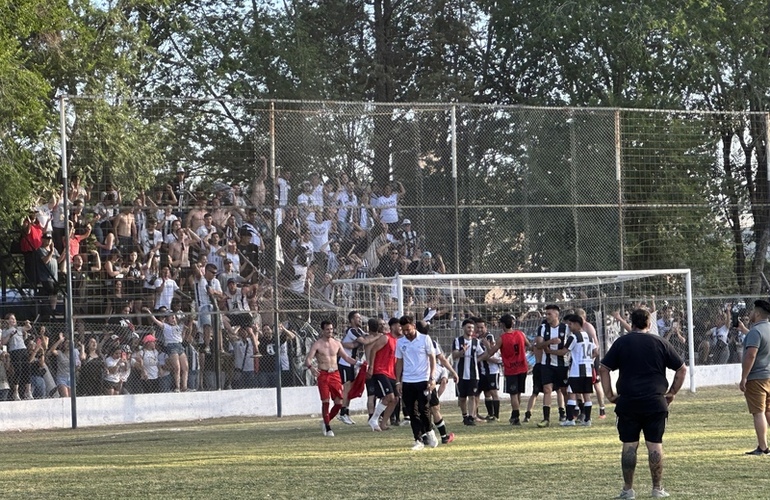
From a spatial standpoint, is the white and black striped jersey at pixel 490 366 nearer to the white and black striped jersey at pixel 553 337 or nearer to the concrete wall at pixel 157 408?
the white and black striped jersey at pixel 553 337

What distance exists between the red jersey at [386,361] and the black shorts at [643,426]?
9862 millimetres

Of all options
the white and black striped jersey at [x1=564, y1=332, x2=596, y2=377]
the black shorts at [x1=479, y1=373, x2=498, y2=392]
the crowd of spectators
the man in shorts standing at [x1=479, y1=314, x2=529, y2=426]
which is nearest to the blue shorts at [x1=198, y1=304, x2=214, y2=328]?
the crowd of spectators

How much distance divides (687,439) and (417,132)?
11.6 metres

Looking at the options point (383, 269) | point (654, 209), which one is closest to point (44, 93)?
point (383, 269)

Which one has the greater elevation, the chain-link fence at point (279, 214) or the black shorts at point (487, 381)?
the chain-link fence at point (279, 214)

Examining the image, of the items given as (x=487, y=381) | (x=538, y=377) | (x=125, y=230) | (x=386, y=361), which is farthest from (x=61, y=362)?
(x=538, y=377)

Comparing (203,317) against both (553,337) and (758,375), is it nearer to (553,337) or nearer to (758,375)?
(553,337)

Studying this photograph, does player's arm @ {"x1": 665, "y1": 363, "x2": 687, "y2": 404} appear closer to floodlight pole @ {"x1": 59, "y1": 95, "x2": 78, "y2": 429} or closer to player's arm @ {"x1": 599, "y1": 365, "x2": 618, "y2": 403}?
player's arm @ {"x1": 599, "y1": 365, "x2": 618, "y2": 403}

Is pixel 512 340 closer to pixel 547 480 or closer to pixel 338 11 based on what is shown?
pixel 547 480

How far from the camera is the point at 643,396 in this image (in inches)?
478

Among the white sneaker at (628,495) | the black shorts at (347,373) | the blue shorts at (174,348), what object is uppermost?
the blue shorts at (174,348)

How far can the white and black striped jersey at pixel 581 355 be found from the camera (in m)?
22.3

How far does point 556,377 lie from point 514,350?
932 millimetres

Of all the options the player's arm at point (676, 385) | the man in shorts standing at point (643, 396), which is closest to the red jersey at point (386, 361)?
the player's arm at point (676, 385)
